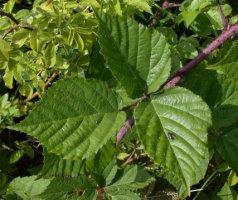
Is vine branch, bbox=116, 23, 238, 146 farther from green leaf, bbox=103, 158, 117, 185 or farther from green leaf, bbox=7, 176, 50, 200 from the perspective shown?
green leaf, bbox=7, 176, 50, 200

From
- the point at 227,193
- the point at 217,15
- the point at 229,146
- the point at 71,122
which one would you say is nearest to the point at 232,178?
the point at 227,193

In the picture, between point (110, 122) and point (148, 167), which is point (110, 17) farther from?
point (148, 167)

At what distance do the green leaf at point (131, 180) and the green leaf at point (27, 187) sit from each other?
16.6 inches

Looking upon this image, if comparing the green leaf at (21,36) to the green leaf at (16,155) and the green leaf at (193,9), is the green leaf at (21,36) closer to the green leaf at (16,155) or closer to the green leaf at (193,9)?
the green leaf at (193,9)

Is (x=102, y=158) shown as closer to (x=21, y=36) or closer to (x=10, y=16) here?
(x=21, y=36)

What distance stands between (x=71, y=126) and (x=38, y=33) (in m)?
0.52

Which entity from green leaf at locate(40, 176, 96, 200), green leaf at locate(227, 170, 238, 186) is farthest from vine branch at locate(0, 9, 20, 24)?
green leaf at locate(227, 170, 238, 186)

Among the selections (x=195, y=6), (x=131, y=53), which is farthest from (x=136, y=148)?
(x=131, y=53)

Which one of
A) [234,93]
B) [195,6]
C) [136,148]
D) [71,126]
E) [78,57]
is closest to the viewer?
[71,126]

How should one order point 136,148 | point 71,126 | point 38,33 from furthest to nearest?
point 136,148 → point 38,33 → point 71,126

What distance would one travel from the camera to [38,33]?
1.39 metres

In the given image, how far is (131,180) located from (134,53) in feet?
1.94

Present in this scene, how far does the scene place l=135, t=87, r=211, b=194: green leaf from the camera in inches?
36.2

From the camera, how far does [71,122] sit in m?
0.97
